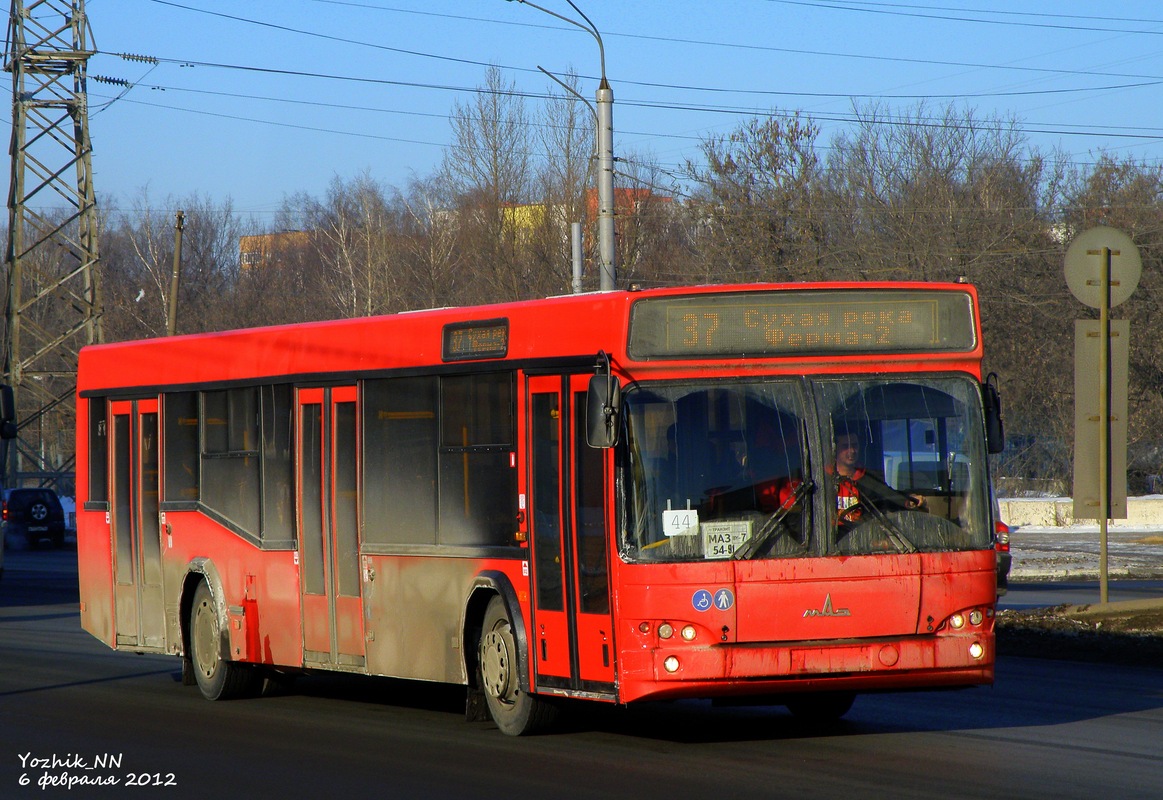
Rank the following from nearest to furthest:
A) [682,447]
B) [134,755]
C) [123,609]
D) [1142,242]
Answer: [682,447], [134,755], [123,609], [1142,242]

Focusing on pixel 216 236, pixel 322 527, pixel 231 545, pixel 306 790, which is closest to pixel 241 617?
pixel 231 545

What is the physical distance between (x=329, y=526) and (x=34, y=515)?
31435mm

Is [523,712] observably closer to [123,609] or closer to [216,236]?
[123,609]

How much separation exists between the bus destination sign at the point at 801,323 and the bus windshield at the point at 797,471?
22cm

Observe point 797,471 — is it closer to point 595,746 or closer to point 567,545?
point 567,545

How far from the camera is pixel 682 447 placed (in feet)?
29.1

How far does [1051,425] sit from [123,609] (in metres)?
35.3

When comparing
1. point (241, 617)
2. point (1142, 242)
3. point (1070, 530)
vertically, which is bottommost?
point (1070, 530)

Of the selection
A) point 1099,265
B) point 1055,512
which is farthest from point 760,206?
point 1099,265

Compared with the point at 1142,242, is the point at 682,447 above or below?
below

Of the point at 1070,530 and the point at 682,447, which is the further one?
the point at 1070,530

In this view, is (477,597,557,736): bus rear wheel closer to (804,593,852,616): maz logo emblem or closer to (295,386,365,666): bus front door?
(295,386,365,666): bus front door

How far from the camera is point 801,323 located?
30.5 ft

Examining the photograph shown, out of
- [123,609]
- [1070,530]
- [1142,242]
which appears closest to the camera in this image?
[123,609]
